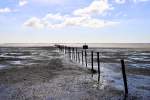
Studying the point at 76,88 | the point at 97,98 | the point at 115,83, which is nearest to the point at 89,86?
the point at 76,88

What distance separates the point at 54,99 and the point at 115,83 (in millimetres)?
5559

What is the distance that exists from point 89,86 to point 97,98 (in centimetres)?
295

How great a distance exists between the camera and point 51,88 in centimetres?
1358

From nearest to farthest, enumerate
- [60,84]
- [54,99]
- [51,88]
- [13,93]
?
[54,99]
[13,93]
[51,88]
[60,84]

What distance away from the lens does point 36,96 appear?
11.7 meters

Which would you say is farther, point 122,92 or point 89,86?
point 89,86

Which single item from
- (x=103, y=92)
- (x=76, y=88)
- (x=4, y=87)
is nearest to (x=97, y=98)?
(x=103, y=92)

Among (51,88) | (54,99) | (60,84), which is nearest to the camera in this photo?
(54,99)

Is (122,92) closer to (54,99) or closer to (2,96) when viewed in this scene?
(54,99)

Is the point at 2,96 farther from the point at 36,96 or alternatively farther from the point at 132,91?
the point at 132,91

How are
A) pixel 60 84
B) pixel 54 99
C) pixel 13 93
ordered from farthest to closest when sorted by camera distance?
pixel 60 84 < pixel 13 93 < pixel 54 99

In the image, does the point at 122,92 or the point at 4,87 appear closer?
the point at 122,92

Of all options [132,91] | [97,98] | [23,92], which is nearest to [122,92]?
[132,91]

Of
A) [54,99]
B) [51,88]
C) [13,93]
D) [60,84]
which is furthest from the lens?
[60,84]
